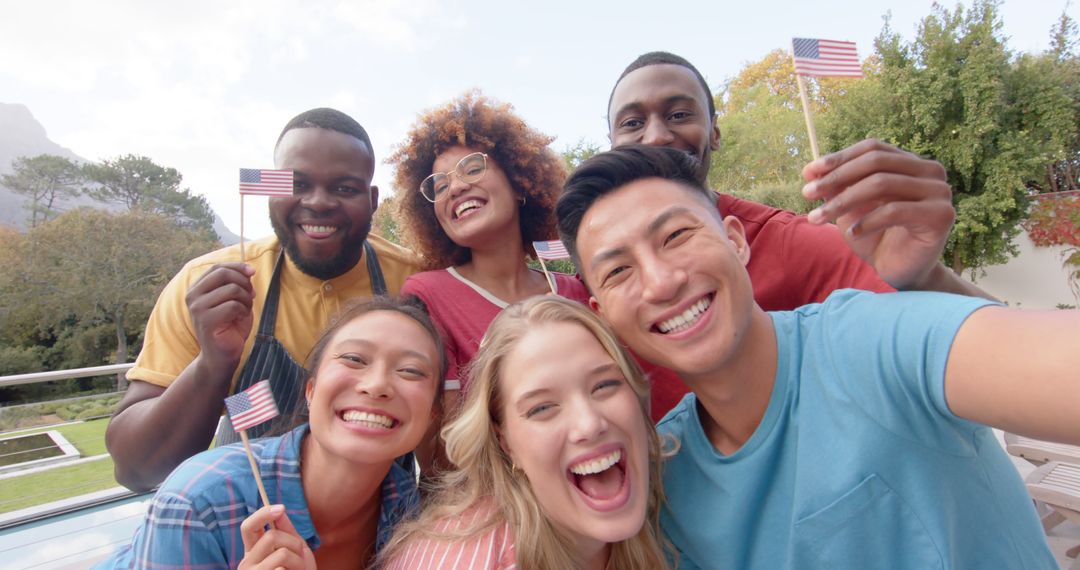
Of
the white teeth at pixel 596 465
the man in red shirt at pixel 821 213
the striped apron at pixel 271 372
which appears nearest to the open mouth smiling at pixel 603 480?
the white teeth at pixel 596 465

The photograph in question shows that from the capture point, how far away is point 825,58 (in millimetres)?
2031

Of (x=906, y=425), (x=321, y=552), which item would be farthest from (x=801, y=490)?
(x=321, y=552)

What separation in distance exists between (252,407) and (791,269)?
7.66 ft

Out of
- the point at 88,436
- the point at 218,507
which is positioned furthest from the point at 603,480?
the point at 88,436

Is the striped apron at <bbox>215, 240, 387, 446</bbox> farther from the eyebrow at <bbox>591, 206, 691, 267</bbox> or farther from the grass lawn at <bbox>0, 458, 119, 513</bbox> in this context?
the grass lawn at <bbox>0, 458, 119, 513</bbox>

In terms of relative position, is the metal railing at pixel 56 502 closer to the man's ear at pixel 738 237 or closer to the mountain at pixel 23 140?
the man's ear at pixel 738 237

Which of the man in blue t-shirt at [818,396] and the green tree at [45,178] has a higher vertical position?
the green tree at [45,178]

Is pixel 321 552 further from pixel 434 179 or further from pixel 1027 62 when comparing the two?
pixel 1027 62

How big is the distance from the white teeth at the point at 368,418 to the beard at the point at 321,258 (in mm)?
1095

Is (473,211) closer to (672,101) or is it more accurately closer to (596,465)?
(672,101)

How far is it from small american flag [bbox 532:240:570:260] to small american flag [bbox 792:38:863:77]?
4.49 feet

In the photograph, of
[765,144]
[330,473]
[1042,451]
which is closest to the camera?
[330,473]

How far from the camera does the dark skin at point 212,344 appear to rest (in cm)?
215

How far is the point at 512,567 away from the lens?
164cm
